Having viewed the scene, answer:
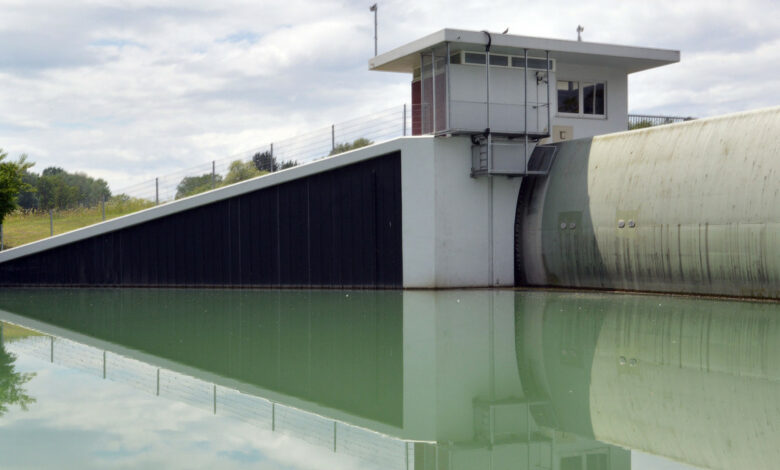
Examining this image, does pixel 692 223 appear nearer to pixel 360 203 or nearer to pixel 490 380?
pixel 360 203

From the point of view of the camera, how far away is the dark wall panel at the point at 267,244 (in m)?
24.2

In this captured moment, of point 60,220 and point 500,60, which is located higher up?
point 500,60

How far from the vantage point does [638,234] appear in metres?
20.7

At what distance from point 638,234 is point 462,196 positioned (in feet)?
17.9

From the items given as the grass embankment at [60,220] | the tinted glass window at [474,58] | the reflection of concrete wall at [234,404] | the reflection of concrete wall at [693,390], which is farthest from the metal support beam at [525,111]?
the reflection of concrete wall at [234,404]

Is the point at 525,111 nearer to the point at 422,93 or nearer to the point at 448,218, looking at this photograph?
the point at 422,93

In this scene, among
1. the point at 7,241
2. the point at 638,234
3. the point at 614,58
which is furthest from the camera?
the point at 7,241

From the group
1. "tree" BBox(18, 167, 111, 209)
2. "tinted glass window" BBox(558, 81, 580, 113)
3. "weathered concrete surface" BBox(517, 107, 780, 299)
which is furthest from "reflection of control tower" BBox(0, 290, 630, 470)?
"tree" BBox(18, 167, 111, 209)

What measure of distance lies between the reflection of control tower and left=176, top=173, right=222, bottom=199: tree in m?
7.56

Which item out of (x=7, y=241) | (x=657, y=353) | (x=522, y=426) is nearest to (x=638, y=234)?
(x=657, y=353)

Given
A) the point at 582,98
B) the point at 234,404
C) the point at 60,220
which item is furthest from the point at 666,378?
the point at 60,220

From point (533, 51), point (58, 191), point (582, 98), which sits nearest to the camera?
point (533, 51)

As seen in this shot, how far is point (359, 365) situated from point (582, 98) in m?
18.8

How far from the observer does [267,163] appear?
87.8 ft
